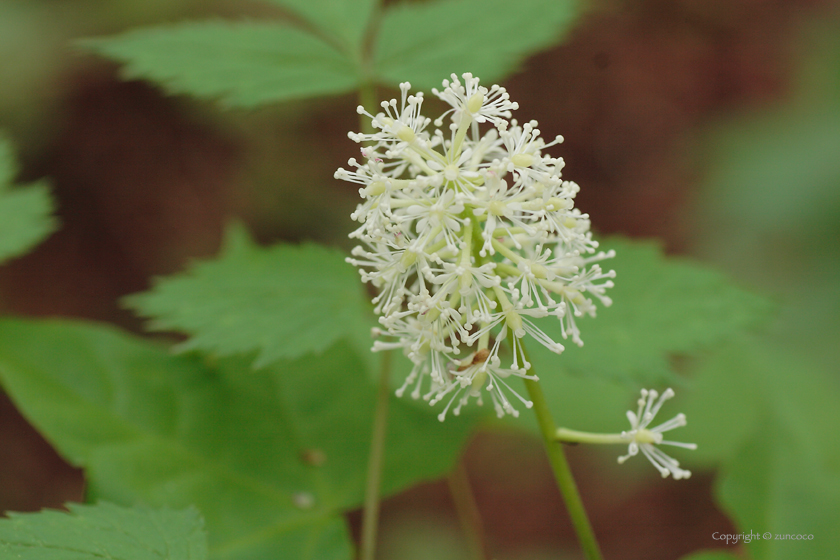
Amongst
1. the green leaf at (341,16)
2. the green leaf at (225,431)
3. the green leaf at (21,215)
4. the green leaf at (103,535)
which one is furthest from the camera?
the green leaf at (341,16)

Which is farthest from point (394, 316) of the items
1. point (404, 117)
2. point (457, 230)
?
point (404, 117)

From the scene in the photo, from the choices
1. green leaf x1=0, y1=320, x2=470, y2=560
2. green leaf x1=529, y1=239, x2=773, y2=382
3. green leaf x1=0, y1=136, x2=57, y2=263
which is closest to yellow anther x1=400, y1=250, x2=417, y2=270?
green leaf x1=529, y1=239, x2=773, y2=382

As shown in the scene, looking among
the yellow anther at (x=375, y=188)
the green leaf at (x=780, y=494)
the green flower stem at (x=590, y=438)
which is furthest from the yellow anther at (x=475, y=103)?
the green leaf at (x=780, y=494)

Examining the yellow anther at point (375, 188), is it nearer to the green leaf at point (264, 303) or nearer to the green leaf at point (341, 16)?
the green leaf at point (264, 303)

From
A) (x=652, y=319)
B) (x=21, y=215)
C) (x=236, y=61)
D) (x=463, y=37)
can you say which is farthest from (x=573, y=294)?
(x=21, y=215)

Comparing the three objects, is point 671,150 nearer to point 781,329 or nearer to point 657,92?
point 657,92

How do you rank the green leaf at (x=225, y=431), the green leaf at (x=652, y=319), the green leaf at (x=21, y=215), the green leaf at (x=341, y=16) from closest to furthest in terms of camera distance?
the green leaf at (x=652, y=319) < the green leaf at (x=225, y=431) < the green leaf at (x=21, y=215) < the green leaf at (x=341, y=16)

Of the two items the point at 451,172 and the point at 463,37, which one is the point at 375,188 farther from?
the point at 463,37
